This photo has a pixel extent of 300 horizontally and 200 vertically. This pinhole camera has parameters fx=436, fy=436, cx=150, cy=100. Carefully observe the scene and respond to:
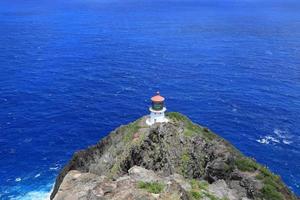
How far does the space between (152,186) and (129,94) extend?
82794mm

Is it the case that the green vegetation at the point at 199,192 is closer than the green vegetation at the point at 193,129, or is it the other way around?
the green vegetation at the point at 199,192

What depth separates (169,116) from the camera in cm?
8769

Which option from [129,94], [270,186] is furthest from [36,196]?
[129,94]

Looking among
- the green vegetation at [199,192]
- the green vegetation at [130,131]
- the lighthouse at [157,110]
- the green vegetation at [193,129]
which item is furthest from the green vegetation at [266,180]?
the green vegetation at [130,131]

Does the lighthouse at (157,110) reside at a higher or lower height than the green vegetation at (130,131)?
higher

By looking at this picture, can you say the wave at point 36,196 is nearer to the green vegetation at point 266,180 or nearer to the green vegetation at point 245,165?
the green vegetation at point 245,165

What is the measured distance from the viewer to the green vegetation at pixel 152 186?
43.2 metres

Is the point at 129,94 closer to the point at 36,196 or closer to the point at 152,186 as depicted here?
the point at 36,196

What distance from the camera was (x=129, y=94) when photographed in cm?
12625

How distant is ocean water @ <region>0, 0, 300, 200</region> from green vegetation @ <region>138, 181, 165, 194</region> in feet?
138

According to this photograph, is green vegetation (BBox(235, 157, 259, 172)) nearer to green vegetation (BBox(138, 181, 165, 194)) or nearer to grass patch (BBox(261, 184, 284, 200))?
grass patch (BBox(261, 184, 284, 200))

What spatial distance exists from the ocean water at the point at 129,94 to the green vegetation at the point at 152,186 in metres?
42.1

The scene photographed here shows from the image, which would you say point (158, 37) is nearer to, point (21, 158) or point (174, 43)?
point (174, 43)

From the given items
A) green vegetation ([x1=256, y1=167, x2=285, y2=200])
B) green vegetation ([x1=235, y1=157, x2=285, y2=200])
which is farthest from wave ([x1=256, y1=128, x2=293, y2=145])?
green vegetation ([x1=256, y1=167, x2=285, y2=200])
